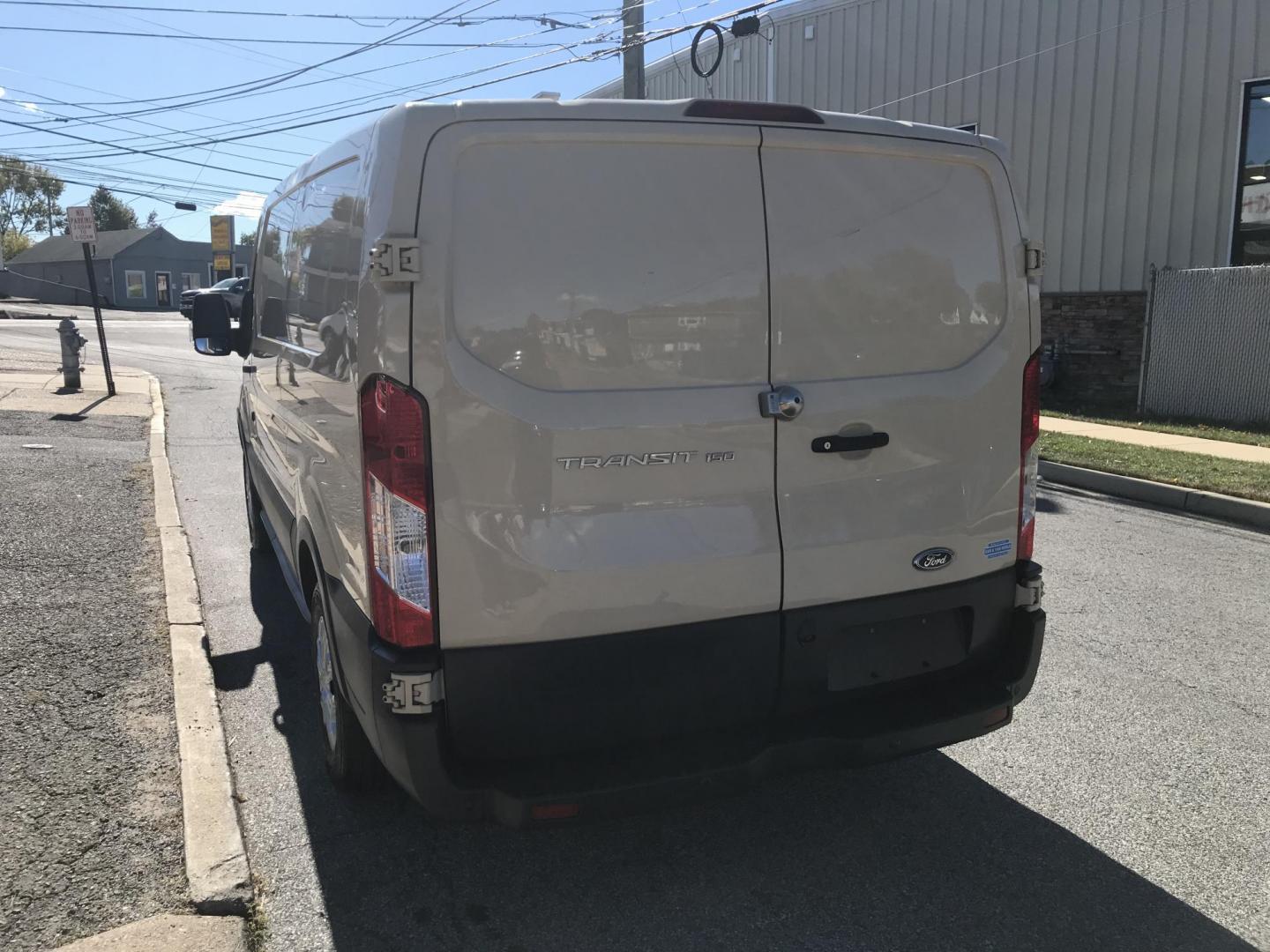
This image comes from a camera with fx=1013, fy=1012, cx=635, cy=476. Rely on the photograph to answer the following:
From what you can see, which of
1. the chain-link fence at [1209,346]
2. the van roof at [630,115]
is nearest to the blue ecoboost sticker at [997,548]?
the van roof at [630,115]

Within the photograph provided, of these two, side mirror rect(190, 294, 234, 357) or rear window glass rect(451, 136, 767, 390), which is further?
side mirror rect(190, 294, 234, 357)

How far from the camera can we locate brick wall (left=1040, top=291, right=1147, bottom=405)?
14.9 meters

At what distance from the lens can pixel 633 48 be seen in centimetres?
1496

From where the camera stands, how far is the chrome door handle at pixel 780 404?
2824mm

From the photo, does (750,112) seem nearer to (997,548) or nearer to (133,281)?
(997,548)

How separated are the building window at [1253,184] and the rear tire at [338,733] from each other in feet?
45.8

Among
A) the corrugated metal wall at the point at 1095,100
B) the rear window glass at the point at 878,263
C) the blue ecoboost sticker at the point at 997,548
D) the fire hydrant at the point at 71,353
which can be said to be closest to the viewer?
the rear window glass at the point at 878,263

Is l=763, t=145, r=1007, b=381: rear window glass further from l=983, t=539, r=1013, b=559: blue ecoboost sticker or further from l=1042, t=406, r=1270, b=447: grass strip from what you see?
l=1042, t=406, r=1270, b=447: grass strip

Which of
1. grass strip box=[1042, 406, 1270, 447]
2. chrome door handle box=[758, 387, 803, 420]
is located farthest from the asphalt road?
grass strip box=[1042, 406, 1270, 447]

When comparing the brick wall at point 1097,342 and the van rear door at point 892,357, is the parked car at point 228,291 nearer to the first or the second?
the van rear door at point 892,357

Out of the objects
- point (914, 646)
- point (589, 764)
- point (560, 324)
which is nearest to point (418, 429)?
point (560, 324)

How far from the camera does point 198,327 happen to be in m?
5.56

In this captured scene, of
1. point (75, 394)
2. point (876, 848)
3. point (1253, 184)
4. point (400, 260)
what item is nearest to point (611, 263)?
point (400, 260)

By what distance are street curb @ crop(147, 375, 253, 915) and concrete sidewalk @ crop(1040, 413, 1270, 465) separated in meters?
9.39
